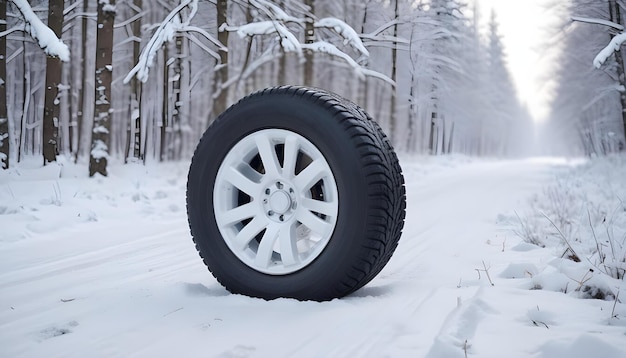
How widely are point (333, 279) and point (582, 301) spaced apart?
1.20 meters

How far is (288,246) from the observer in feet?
6.81

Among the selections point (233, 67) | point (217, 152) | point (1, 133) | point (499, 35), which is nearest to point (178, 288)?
point (217, 152)

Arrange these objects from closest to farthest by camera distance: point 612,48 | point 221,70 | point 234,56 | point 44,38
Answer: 1. point 612,48
2. point 44,38
3. point 221,70
4. point 234,56

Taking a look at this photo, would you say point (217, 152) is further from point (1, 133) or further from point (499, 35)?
point (499, 35)

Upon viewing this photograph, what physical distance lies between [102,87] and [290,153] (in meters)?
8.85

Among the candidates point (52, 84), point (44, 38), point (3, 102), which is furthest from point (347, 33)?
point (3, 102)

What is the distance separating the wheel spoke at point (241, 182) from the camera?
2.20 metres

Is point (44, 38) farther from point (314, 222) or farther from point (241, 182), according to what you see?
point (314, 222)

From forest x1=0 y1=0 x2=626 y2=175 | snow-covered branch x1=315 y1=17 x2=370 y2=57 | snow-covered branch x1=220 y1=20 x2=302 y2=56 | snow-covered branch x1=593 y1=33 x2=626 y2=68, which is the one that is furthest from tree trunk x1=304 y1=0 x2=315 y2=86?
snow-covered branch x1=593 y1=33 x2=626 y2=68

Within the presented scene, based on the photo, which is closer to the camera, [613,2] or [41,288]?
[41,288]

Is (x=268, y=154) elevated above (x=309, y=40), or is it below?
below

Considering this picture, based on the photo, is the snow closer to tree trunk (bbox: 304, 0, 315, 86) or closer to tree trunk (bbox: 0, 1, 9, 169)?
tree trunk (bbox: 304, 0, 315, 86)

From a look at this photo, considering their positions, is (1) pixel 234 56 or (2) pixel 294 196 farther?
(1) pixel 234 56

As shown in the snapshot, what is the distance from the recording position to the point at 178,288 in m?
2.22
